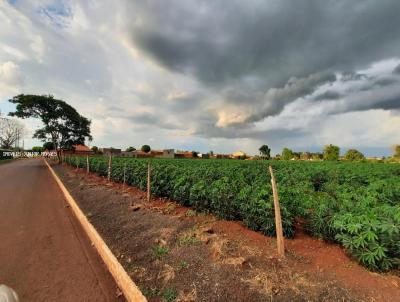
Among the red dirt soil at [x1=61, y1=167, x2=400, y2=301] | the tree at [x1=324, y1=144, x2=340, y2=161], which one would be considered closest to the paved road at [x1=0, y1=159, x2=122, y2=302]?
the red dirt soil at [x1=61, y1=167, x2=400, y2=301]

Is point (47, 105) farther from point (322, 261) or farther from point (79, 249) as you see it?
point (322, 261)

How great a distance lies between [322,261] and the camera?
438 centimetres

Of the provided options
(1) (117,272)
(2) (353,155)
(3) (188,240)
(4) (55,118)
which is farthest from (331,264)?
(2) (353,155)

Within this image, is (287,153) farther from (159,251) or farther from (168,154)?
(159,251)

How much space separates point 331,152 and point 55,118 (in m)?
60.9

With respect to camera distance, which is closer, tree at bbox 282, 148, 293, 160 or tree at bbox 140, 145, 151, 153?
tree at bbox 282, 148, 293, 160

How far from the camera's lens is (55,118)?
121 feet

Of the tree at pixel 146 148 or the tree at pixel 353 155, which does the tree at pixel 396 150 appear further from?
the tree at pixel 146 148

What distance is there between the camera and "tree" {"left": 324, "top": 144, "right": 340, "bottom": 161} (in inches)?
2269

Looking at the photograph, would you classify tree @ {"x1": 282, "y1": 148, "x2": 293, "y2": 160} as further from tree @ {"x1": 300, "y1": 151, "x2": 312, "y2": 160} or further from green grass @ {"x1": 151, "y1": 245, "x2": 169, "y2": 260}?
green grass @ {"x1": 151, "y1": 245, "x2": 169, "y2": 260}

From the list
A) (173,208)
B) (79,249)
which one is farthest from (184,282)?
(173,208)

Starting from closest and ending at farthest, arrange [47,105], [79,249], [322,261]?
[322,261], [79,249], [47,105]

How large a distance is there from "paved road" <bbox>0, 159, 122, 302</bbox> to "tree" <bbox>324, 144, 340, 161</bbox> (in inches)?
2436

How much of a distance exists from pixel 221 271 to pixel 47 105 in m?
40.2
